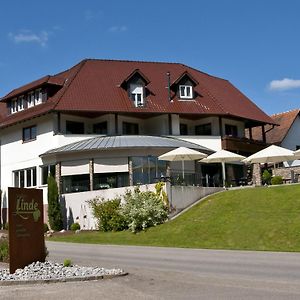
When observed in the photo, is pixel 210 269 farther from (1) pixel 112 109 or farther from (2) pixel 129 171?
(1) pixel 112 109

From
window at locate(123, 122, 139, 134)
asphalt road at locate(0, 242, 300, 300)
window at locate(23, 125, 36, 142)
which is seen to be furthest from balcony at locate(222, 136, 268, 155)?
asphalt road at locate(0, 242, 300, 300)

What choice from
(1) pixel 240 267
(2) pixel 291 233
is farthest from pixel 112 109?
(1) pixel 240 267

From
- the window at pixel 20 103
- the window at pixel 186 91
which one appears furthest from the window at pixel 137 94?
the window at pixel 20 103

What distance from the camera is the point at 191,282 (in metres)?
11.9

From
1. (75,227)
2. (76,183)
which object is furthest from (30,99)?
(75,227)

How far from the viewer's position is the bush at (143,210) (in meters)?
29.7

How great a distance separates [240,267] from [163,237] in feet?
40.2

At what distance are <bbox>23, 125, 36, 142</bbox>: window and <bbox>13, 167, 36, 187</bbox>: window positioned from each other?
242cm

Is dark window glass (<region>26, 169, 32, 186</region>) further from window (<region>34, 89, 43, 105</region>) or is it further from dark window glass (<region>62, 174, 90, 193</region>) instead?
window (<region>34, 89, 43, 105</region>)

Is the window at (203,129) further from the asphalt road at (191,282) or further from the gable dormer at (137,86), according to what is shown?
the asphalt road at (191,282)

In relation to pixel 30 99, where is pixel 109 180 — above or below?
below

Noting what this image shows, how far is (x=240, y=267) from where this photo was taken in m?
14.9

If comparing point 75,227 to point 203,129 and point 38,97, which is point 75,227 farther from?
point 203,129

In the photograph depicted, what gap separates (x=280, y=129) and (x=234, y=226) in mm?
29360
